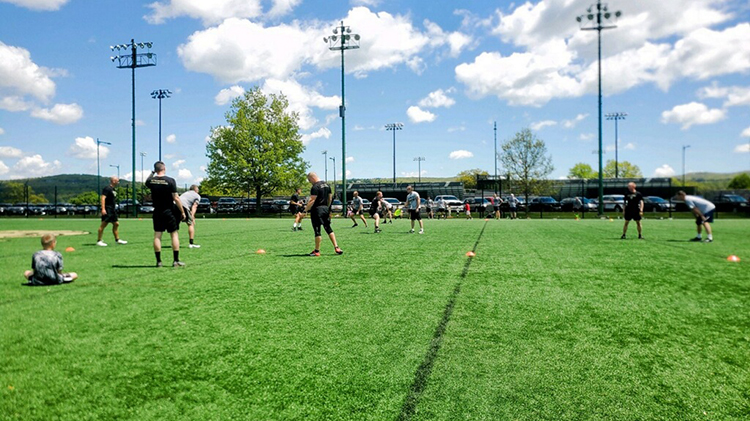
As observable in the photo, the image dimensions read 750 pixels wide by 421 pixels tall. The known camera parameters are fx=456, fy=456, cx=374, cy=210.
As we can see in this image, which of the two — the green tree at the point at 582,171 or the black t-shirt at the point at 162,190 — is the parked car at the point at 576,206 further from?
the green tree at the point at 582,171

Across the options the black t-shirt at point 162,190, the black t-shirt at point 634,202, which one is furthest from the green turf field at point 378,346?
the black t-shirt at point 634,202

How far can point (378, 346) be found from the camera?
13.5ft

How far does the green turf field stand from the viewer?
3.01 m

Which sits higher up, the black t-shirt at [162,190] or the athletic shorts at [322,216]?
the black t-shirt at [162,190]

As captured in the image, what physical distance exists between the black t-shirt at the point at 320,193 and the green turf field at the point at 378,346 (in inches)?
97.9

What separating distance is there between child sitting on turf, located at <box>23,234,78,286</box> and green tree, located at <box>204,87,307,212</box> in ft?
121

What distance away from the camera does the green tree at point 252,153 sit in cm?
4350

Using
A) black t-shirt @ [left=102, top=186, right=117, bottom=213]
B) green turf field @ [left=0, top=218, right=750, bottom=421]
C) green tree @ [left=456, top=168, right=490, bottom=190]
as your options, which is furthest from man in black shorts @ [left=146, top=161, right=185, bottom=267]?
green tree @ [left=456, top=168, right=490, bottom=190]

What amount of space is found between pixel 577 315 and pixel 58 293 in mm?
6788

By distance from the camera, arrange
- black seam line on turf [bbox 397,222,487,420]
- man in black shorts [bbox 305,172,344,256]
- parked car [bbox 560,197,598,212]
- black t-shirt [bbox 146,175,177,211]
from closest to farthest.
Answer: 1. black seam line on turf [bbox 397,222,487,420]
2. black t-shirt [bbox 146,175,177,211]
3. man in black shorts [bbox 305,172,344,256]
4. parked car [bbox 560,197,598,212]

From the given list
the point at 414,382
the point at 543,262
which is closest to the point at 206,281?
the point at 414,382

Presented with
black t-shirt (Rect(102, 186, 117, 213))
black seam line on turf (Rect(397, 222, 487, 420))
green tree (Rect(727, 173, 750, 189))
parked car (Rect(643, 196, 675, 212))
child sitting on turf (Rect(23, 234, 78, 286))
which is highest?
green tree (Rect(727, 173, 750, 189))

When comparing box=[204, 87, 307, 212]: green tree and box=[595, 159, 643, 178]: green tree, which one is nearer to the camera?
box=[204, 87, 307, 212]: green tree

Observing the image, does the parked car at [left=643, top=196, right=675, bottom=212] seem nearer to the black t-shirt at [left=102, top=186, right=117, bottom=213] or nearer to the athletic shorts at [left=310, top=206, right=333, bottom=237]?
the athletic shorts at [left=310, top=206, right=333, bottom=237]
